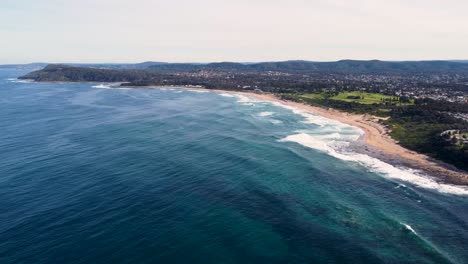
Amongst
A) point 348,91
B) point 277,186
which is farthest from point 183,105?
point 277,186

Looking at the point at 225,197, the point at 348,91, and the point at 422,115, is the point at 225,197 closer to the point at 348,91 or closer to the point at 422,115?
the point at 422,115

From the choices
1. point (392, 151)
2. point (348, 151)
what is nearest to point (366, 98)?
point (392, 151)

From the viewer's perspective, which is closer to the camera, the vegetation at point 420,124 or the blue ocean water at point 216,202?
the blue ocean water at point 216,202

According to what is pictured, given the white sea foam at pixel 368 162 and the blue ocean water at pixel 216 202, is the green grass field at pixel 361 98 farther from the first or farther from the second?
the blue ocean water at pixel 216 202

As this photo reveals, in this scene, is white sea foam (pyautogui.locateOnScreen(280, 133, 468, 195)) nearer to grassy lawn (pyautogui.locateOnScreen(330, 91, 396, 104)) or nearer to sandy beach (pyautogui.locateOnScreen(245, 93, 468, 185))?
sandy beach (pyautogui.locateOnScreen(245, 93, 468, 185))

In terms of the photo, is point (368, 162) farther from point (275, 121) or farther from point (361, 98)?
point (361, 98)

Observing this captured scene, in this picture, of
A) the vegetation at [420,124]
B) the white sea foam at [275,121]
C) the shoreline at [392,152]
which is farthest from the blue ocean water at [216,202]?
the white sea foam at [275,121]
